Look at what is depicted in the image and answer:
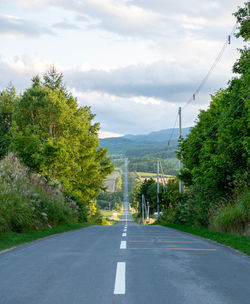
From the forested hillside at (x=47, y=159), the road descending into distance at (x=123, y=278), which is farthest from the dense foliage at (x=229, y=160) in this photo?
the forested hillside at (x=47, y=159)

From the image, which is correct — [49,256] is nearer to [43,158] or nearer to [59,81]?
[43,158]

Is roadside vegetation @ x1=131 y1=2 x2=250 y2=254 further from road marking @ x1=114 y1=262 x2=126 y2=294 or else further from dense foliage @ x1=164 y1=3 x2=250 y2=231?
road marking @ x1=114 y1=262 x2=126 y2=294

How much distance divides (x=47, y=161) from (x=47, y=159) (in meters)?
0.70

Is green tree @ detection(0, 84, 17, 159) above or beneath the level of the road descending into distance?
above

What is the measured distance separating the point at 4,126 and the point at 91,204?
16010 mm

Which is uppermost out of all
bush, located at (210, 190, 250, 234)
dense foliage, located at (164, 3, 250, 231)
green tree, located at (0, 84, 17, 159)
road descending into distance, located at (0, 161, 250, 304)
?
green tree, located at (0, 84, 17, 159)

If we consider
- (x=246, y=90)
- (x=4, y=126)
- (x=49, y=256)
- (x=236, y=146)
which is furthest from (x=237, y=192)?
(x=4, y=126)

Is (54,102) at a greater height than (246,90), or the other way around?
(54,102)

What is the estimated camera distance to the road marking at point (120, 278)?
5508mm


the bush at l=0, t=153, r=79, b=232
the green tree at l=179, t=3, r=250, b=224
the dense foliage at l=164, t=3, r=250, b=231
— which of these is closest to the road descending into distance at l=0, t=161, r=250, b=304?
the bush at l=0, t=153, r=79, b=232

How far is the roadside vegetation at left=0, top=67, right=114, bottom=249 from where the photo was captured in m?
17.9

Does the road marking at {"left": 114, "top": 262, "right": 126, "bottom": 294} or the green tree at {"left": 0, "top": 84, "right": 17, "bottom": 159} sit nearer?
the road marking at {"left": 114, "top": 262, "right": 126, "bottom": 294}

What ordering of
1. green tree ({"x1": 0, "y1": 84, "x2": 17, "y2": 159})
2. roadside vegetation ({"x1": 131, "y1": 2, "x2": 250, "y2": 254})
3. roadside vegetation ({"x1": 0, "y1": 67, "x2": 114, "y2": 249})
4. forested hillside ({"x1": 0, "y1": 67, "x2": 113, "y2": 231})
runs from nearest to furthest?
roadside vegetation ({"x1": 131, "y1": 2, "x2": 250, "y2": 254})
roadside vegetation ({"x1": 0, "y1": 67, "x2": 114, "y2": 249})
forested hillside ({"x1": 0, "y1": 67, "x2": 113, "y2": 231})
green tree ({"x1": 0, "y1": 84, "x2": 17, "y2": 159})

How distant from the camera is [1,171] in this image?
62.7 ft
